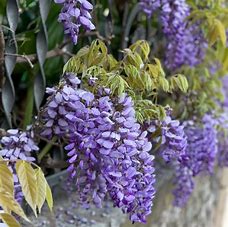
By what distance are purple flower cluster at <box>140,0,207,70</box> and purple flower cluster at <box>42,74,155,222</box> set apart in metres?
0.46

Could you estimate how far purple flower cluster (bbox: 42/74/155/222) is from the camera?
1.02 metres

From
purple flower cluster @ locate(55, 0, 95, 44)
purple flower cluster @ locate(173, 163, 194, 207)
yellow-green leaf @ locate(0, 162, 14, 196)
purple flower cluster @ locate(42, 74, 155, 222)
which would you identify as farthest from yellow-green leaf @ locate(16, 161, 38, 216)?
purple flower cluster @ locate(173, 163, 194, 207)

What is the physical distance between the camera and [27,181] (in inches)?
34.8

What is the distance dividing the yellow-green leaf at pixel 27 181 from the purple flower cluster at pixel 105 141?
5.7 inches

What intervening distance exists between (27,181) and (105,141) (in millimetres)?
172

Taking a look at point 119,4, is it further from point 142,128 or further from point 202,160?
point 142,128

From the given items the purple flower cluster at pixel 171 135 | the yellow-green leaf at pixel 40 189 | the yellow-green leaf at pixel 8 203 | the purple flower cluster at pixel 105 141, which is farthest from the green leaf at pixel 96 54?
the yellow-green leaf at pixel 8 203

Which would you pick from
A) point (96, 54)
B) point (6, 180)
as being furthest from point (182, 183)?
point (6, 180)

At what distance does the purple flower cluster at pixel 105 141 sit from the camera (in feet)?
3.34

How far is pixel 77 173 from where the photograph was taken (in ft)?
3.78

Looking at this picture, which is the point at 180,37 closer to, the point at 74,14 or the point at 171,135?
the point at 171,135

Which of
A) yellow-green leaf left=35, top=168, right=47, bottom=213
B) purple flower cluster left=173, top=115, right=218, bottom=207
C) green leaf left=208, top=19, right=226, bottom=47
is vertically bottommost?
purple flower cluster left=173, top=115, right=218, bottom=207

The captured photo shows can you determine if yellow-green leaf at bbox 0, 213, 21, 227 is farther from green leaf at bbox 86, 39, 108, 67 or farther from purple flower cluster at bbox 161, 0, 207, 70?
purple flower cluster at bbox 161, 0, 207, 70

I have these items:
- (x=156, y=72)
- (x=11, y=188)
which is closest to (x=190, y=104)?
(x=156, y=72)
